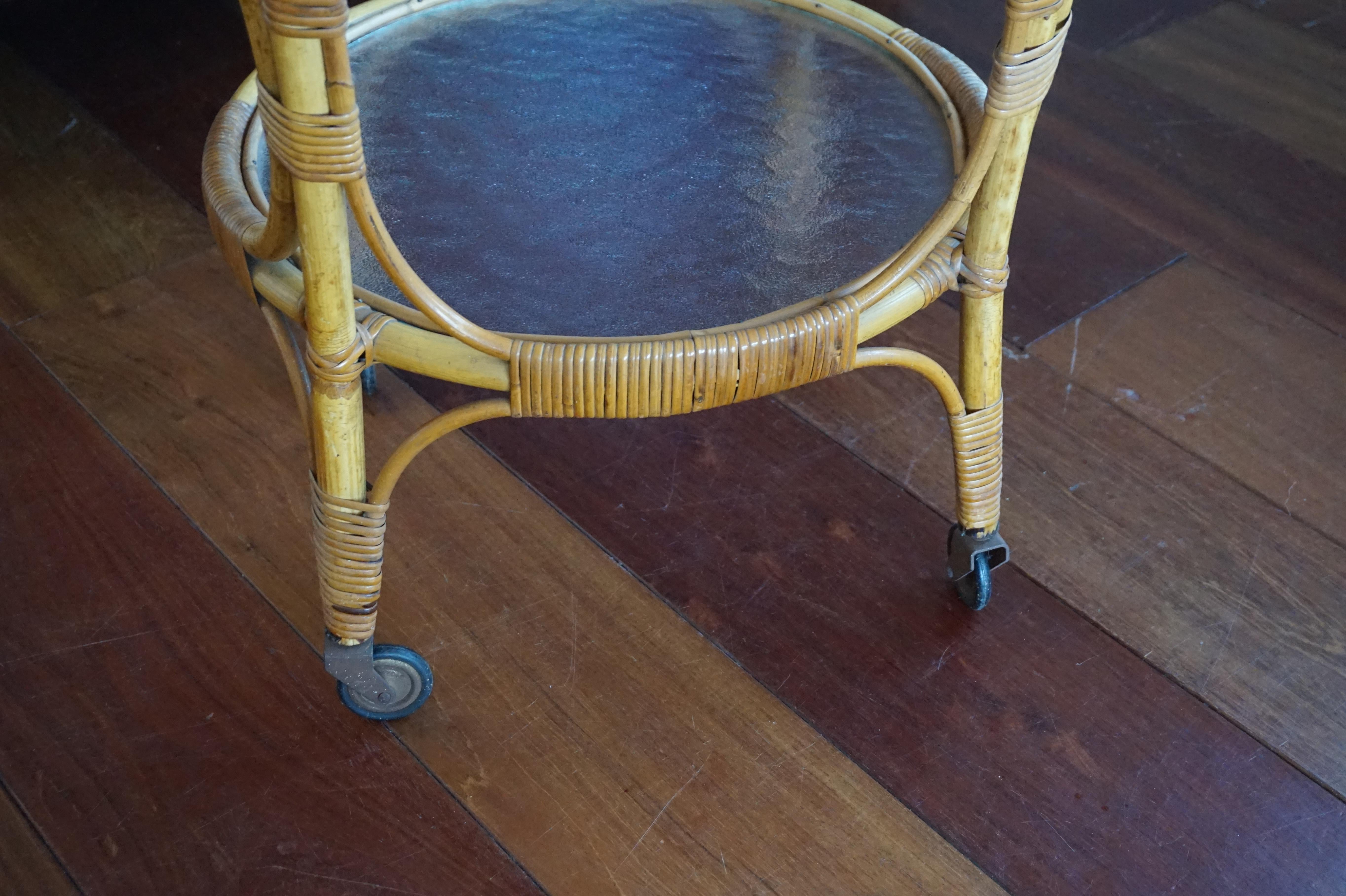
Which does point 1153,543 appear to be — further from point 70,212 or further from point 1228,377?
point 70,212

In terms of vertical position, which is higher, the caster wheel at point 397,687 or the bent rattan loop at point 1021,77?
the bent rattan loop at point 1021,77

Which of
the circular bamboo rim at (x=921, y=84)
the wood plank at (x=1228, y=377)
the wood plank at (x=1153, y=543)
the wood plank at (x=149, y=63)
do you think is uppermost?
the circular bamboo rim at (x=921, y=84)

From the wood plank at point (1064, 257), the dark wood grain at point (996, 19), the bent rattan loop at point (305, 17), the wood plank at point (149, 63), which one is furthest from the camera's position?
the dark wood grain at point (996, 19)

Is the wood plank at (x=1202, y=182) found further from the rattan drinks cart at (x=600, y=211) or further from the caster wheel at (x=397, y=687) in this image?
the caster wheel at (x=397, y=687)

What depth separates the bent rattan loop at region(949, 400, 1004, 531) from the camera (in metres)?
0.72

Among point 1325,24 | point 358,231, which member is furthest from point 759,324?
point 1325,24

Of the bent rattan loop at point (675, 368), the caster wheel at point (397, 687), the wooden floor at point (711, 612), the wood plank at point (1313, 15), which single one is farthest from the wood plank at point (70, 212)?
the wood plank at point (1313, 15)

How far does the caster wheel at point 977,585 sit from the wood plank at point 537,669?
137 millimetres

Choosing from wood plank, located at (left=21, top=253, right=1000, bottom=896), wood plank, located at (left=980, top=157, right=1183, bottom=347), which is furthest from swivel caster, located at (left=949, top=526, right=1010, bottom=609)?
wood plank, located at (left=980, top=157, right=1183, bottom=347)

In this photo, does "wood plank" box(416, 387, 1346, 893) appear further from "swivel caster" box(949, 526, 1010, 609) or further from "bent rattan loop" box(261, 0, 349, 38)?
"bent rattan loop" box(261, 0, 349, 38)

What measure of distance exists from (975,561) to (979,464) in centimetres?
7

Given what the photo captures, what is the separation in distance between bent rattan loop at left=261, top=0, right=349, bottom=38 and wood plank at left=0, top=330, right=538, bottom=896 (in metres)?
0.40

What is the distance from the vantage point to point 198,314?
3.23ft

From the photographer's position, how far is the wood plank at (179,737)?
66 centimetres
